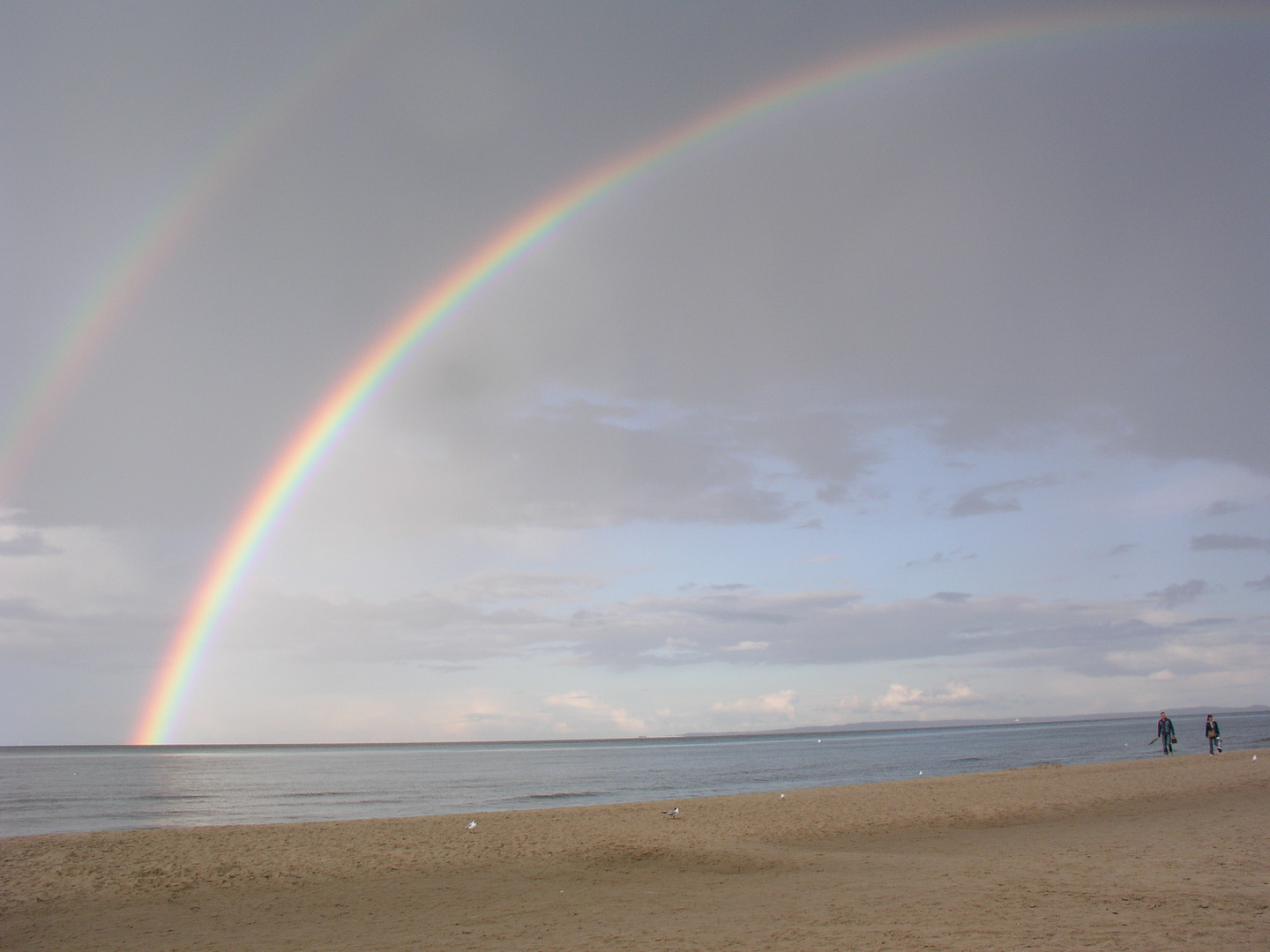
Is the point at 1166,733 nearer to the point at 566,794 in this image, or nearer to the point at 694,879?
the point at 566,794

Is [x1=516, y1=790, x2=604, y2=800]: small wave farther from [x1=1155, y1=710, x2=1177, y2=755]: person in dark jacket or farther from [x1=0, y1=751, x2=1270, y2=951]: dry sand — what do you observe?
[x1=1155, y1=710, x2=1177, y2=755]: person in dark jacket

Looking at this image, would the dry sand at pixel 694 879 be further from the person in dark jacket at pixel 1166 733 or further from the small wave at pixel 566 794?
the small wave at pixel 566 794

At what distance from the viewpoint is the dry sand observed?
11.2 m

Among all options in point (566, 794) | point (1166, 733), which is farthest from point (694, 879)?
point (1166, 733)

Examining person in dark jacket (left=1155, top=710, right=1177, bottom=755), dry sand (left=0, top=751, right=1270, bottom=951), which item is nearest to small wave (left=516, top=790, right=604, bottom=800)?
dry sand (left=0, top=751, right=1270, bottom=951)

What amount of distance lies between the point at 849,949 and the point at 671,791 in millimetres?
35913

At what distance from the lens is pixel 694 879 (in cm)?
1662

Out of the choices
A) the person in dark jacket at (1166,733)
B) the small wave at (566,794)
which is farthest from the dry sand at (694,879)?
the small wave at (566,794)

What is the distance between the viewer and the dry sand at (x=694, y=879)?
1117 cm

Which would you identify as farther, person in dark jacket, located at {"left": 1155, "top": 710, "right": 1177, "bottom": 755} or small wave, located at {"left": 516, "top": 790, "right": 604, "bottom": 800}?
small wave, located at {"left": 516, "top": 790, "right": 604, "bottom": 800}

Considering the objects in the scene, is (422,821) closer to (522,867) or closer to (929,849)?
(522,867)

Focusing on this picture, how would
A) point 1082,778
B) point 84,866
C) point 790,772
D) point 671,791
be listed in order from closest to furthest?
point 84,866
point 1082,778
point 671,791
point 790,772

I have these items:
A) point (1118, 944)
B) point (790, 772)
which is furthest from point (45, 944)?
point (790, 772)

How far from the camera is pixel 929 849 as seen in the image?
18.9m
